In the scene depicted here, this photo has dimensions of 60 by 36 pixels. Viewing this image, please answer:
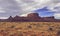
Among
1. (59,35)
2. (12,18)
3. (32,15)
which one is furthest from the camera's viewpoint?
(32,15)

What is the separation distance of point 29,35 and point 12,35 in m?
2.70

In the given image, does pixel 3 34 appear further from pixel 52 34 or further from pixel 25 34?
pixel 52 34

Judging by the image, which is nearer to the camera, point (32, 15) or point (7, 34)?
point (7, 34)

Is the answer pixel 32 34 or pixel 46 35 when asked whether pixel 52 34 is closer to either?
pixel 46 35

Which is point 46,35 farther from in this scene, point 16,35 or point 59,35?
point 16,35

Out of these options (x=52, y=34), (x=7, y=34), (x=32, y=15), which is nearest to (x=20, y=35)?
(x=7, y=34)

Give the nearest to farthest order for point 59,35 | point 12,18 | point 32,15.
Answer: point 59,35 → point 12,18 → point 32,15

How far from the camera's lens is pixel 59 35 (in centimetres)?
2784

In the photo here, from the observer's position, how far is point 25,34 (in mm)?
28766

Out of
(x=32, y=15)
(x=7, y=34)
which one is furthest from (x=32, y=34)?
(x=32, y=15)

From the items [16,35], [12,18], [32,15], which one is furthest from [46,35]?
[32,15]

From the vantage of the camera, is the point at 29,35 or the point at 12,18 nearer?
the point at 29,35

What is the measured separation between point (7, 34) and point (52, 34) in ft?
24.2

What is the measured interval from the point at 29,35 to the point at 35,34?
38.3 inches
